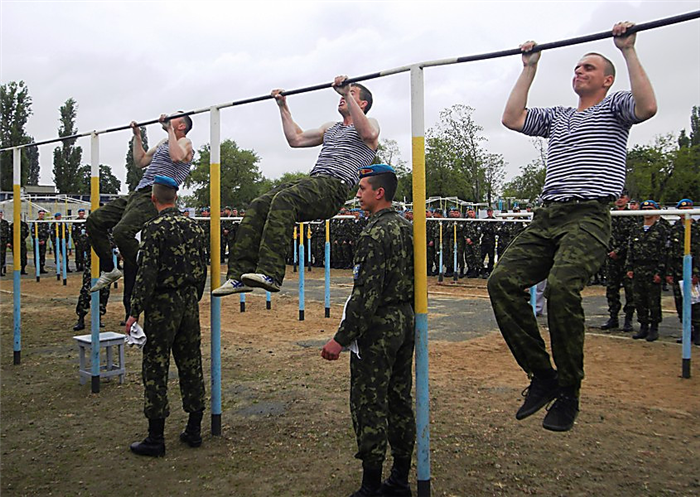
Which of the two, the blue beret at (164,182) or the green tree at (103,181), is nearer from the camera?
the blue beret at (164,182)

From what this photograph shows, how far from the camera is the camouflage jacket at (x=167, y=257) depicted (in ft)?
15.2

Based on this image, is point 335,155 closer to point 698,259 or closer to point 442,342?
point 442,342

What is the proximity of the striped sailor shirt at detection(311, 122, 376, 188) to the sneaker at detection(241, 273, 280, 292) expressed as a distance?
90 centimetres

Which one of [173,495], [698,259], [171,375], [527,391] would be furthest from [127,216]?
[698,259]

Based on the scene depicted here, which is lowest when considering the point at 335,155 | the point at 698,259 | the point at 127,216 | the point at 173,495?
the point at 173,495

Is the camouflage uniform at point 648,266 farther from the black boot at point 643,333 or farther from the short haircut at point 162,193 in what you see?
the short haircut at point 162,193

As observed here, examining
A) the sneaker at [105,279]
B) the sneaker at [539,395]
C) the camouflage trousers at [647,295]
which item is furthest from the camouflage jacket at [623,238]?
the sneaker at [105,279]

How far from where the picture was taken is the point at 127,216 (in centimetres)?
585

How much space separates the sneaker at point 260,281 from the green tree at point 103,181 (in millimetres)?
46755

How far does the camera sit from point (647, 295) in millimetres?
9453

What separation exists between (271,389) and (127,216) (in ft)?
7.35

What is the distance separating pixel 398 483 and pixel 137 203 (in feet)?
11.7

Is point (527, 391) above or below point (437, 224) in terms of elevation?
below

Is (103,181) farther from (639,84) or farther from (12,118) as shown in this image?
(639,84)
